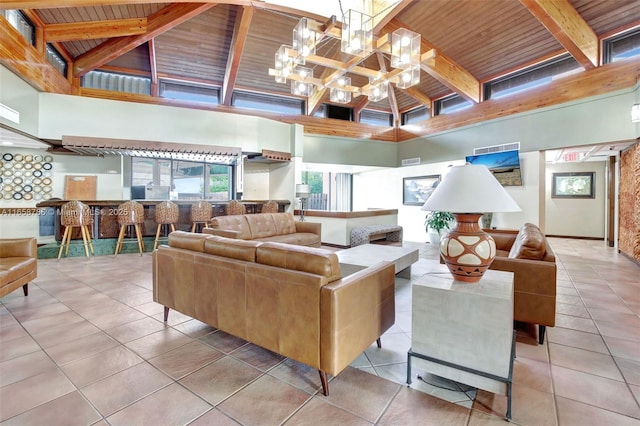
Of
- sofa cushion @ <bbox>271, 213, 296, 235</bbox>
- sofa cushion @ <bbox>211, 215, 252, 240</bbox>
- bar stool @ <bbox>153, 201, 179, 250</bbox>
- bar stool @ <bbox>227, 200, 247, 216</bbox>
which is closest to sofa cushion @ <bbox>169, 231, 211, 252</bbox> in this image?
sofa cushion @ <bbox>211, 215, 252, 240</bbox>

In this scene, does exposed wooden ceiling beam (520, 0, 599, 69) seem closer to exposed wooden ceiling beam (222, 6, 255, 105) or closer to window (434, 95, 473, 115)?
window (434, 95, 473, 115)

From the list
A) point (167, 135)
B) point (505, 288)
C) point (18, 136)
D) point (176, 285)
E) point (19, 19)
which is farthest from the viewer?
point (167, 135)

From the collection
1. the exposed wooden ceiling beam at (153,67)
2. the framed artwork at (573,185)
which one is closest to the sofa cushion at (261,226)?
the exposed wooden ceiling beam at (153,67)

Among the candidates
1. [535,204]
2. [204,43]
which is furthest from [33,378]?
[535,204]

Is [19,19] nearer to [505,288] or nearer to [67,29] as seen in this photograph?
[67,29]

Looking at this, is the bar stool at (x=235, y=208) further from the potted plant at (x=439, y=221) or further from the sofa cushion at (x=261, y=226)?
the potted plant at (x=439, y=221)

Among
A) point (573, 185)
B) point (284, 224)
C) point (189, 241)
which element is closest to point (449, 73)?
point (284, 224)

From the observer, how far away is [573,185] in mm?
8891

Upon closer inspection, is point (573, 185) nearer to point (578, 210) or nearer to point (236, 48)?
point (578, 210)

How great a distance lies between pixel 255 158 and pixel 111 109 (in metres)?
3.28

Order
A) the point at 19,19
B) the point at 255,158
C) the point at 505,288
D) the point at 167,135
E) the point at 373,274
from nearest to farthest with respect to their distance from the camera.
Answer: the point at 505,288
the point at 373,274
the point at 19,19
the point at 167,135
the point at 255,158

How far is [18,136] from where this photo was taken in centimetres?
539

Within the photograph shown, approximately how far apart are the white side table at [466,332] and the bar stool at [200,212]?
5.49 m

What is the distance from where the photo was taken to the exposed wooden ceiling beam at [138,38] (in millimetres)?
5426
